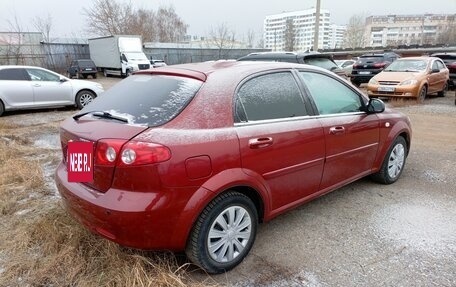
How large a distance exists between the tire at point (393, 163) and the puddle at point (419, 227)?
60 centimetres

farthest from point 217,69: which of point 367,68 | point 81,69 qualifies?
point 81,69

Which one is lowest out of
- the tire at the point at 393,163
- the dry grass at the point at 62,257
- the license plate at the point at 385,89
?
the dry grass at the point at 62,257

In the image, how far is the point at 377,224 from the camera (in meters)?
3.56

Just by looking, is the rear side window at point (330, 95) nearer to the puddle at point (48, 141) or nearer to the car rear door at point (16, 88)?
the puddle at point (48, 141)

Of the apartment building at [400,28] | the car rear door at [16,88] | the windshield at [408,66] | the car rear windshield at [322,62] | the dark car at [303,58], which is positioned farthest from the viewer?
the apartment building at [400,28]

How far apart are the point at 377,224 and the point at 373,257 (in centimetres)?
64

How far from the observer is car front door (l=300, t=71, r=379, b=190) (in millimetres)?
3514

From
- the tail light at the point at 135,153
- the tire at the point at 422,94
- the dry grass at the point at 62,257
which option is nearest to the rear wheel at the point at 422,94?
the tire at the point at 422,94

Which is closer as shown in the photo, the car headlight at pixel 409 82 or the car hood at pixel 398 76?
the car headlight at pixel 409 82

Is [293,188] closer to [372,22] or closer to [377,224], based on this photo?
[377,224]

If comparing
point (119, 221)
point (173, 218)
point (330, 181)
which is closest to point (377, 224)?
point (330, 181)

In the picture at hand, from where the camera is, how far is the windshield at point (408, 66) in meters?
12.2

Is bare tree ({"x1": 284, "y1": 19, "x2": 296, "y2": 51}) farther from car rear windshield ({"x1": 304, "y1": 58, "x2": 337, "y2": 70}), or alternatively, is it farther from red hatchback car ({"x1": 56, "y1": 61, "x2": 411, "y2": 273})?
red hatchback car ({"x1": 56, "y1": 61, "x2": 411, "y2": 273})

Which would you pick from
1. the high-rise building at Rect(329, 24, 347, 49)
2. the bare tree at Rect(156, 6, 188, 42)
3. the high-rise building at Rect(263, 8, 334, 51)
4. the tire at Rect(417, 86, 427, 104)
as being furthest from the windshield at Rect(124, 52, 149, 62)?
the high-rise building at Rect(329, 24, 347, 49)
